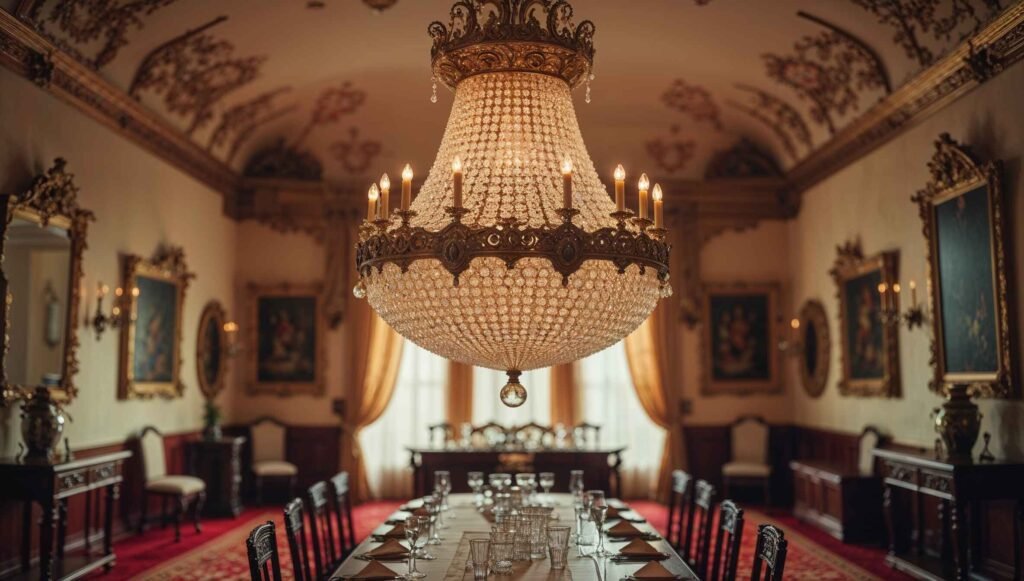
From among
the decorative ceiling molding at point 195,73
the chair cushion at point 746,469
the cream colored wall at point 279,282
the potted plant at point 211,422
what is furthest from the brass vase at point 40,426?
the chair cushion at point 746,469

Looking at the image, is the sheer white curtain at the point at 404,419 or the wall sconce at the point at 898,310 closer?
the wall sconce at the point at 898,310

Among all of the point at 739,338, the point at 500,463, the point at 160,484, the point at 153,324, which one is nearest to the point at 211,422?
the point at 153,324

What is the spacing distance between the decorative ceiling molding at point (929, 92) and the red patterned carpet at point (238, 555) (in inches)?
160

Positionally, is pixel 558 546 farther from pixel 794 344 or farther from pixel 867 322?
pixel 794 344

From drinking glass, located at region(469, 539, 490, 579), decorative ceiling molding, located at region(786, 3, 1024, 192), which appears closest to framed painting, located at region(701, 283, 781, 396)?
decorative ceiling molding, located at region(786, 3, 1024, 192)

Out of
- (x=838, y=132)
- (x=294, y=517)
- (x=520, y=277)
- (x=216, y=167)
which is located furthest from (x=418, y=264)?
(x=216, y=167)

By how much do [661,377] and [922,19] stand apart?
5886 millimetres

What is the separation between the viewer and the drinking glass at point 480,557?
3.74m

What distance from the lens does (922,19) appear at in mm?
8031

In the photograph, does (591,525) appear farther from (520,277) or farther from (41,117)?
(41,117)

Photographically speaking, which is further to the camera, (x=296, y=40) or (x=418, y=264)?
(x=296, y=40)

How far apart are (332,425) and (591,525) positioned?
305 inches

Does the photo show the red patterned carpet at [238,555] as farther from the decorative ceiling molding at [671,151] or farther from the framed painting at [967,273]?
the decorative ceiling molding at [671,151]

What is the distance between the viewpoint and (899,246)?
30.3 ft
